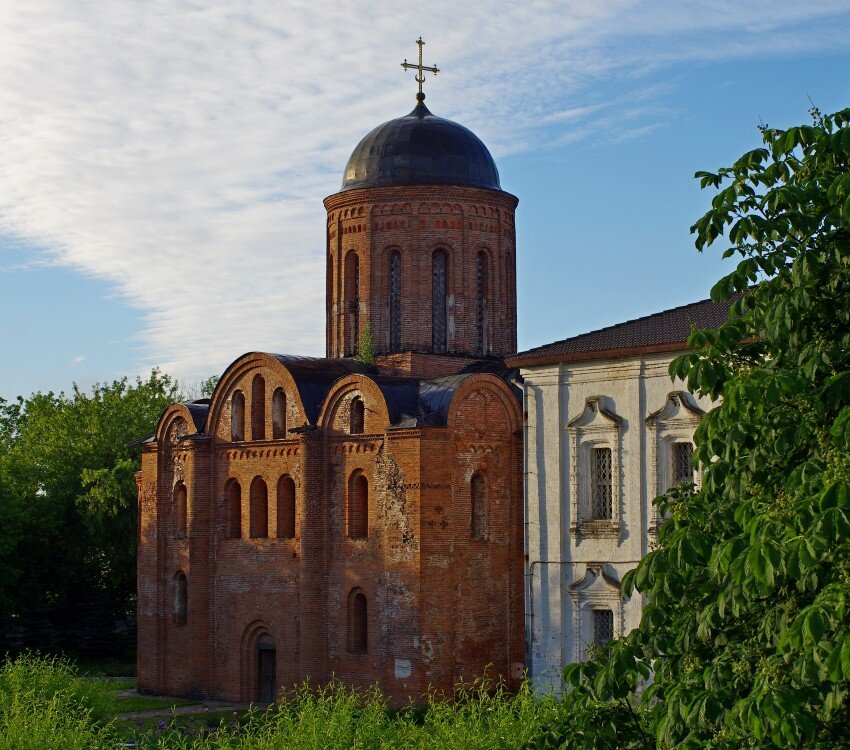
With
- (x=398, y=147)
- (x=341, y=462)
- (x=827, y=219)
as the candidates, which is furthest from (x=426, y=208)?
(x=827, y=219)

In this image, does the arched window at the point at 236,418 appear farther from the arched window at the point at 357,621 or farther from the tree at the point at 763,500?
the tree at the point at 763,500

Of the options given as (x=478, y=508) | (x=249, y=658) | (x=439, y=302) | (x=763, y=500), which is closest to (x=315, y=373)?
(x=439, y=302)

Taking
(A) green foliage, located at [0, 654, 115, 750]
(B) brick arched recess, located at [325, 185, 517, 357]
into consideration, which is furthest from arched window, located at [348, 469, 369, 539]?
(A) green foliage, located at [0, 654, 115, 750]

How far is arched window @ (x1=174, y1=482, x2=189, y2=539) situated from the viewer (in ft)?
95.6

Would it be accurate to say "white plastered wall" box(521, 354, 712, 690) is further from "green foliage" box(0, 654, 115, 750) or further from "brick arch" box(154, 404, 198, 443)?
"brick arch" box(154, 404, 198, 443)

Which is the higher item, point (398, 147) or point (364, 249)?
point (398, 147)

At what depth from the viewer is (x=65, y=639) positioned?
117ft

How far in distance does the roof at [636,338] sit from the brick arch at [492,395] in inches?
74.1

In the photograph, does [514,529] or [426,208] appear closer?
[514,529]

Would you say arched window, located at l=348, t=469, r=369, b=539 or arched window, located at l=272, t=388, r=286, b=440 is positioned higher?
arched window, located at l=272, t=388, r=286, b=440

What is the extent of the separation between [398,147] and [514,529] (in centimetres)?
920

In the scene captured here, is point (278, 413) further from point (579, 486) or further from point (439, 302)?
point (579, 486)

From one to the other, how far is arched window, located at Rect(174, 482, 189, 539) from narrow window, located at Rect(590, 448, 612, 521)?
10916 millimetres

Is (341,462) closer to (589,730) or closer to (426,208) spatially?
(426,208)
